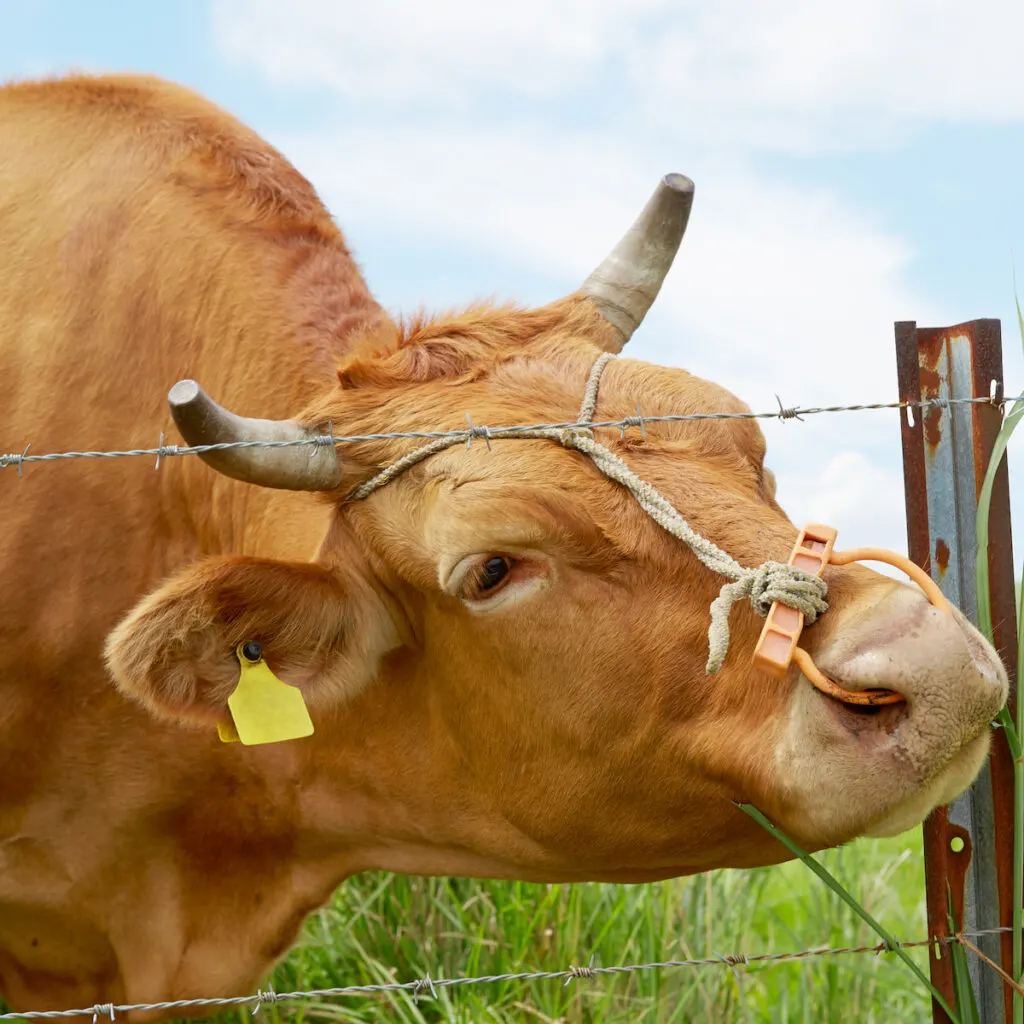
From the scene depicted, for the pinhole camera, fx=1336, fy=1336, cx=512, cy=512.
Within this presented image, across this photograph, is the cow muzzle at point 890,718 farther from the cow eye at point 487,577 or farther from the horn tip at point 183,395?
the horn tip at point 183,395

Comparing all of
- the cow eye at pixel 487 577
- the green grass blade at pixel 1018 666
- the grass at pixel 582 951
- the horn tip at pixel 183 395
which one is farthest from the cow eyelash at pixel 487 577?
the grass at pixel 582 951

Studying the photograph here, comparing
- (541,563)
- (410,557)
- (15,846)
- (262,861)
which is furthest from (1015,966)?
(15,846)

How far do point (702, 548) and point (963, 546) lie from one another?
0.78 meters

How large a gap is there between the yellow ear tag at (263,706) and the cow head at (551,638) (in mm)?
50

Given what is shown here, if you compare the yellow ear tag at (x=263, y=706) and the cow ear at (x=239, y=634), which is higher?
the cow ear at (x=239, y=634)

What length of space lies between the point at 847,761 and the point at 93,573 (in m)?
2.52

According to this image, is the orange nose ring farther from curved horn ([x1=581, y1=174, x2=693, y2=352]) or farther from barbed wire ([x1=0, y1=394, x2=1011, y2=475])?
curved horn ([x1=581, y1=174, x2=693, y2=352])

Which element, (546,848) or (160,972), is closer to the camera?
(546,848)

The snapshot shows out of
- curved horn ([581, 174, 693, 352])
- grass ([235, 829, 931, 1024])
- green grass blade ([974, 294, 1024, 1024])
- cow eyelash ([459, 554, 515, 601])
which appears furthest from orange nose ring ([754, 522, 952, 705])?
grass ([235, 829, 931, 1024])

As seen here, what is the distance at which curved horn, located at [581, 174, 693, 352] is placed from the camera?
4.14 meters

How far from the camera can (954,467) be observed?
3.33m

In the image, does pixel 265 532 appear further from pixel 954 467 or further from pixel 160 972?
pixel 954 467

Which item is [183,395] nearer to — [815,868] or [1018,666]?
[815,868]

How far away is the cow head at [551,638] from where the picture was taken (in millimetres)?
2805
